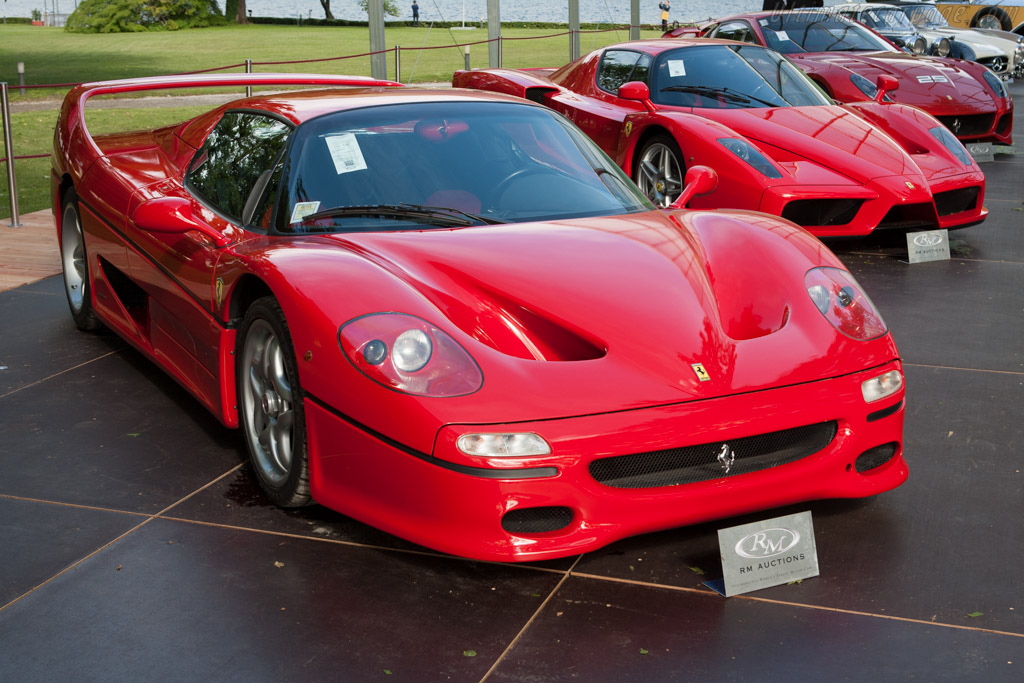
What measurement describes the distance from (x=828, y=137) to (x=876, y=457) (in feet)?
13.9

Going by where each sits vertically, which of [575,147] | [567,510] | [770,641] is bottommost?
[770,641]

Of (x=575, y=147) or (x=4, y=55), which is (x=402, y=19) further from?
(x=575, y=147)

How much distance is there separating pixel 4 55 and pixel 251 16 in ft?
86.4

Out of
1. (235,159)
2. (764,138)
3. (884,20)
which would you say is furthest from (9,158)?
(884,20)

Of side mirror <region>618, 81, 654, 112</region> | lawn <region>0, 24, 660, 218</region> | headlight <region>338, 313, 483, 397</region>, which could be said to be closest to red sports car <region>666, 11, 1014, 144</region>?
side mirror <region>618, 81, 654, 112</region>

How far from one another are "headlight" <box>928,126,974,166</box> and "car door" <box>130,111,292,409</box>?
4776 millimetres

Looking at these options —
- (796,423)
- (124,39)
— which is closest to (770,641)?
(796,423)

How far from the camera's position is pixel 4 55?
119 feet

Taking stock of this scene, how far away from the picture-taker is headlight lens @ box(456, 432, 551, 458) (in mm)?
2543

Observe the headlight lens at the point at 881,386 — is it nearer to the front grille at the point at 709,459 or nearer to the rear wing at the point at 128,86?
the front grille at the point at 709,459

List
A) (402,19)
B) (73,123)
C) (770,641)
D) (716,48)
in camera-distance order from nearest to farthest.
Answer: (770,641) < (73,123) < (716,48) < (402,19)

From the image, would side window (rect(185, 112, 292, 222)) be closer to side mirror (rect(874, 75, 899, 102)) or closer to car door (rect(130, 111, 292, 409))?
car door (rect(130, 111, 292, 409))

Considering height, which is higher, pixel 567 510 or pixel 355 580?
pixel 567 510

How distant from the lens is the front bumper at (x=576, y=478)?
255cm
